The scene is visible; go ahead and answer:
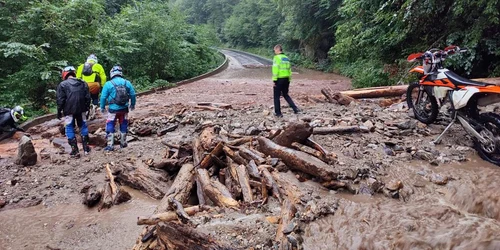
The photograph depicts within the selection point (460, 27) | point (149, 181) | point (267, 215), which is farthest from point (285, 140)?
point (460, 27)

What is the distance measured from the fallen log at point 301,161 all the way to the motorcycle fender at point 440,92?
2862 millimetres

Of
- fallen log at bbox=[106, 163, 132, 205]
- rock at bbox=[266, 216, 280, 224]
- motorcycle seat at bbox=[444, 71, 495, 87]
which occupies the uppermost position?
motorcycle seat at bbox=[444, 71, 495, 87]

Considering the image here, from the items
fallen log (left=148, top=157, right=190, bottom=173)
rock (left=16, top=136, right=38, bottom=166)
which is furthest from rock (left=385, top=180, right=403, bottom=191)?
rock (left=16, top=136, right=38, bottom=166)

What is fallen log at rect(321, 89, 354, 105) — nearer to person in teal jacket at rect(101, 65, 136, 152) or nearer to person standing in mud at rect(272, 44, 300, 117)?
person standing in mud at rect(272, 44, 300, 117)

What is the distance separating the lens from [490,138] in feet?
16.2

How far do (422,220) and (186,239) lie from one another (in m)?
2.42

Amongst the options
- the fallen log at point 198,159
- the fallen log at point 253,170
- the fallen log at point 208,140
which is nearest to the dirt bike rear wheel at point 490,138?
the fallen log at point 253,170

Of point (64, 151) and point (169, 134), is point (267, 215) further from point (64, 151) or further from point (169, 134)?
point (64, 151)

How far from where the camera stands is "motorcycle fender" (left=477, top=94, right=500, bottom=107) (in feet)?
16.4

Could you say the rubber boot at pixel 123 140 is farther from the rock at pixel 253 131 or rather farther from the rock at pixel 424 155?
the rock at pixel 424 155

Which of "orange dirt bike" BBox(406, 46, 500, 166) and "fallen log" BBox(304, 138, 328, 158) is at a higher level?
"orange dirt bike" BBox(406, 46, 500, 166)

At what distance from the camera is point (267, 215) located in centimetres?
363

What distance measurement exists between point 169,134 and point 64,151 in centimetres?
221

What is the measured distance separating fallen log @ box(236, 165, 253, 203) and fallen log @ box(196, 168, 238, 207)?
180 mm
